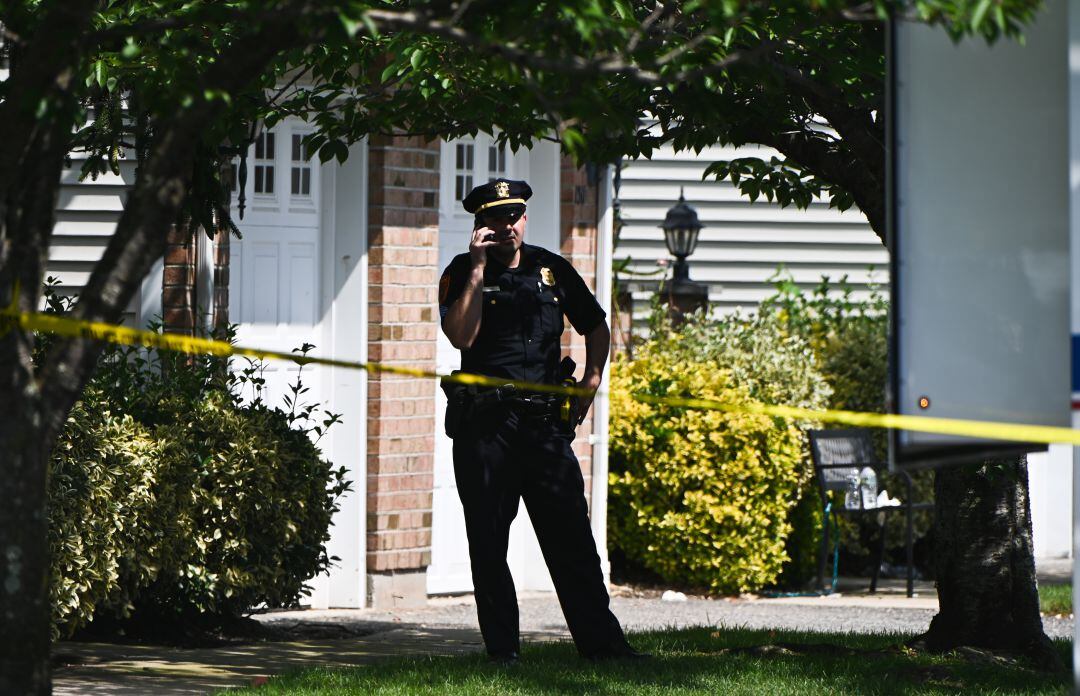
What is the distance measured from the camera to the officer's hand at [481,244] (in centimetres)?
661

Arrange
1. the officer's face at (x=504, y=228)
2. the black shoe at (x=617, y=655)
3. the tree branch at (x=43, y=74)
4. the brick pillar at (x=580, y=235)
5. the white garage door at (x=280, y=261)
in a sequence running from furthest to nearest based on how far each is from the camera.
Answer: the brick pillar at (x=580, y=235), the white garage door at (x=280, y=261), the officer's face at (x=504, y=228), the black shoe at (x=617, y=655), the tree branch at (x=43, y=74)

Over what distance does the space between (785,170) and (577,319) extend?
1.82 m

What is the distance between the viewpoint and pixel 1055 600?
10.3 meters

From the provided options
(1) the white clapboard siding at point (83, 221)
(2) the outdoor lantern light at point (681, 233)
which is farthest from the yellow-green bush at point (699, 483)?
(1) the white clapboard siding at point (83, 221)

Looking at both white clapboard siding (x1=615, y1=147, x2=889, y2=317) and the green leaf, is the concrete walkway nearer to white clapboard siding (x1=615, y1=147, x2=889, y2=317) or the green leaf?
the green leaf

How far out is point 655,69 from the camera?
4246 millimetres

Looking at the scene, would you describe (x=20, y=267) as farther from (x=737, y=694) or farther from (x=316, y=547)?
(x=316, y=547)

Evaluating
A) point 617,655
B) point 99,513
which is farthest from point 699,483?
point 99,513

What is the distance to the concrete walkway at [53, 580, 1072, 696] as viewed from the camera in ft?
22.3

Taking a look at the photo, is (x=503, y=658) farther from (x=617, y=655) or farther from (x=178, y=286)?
(x=178, y=286)

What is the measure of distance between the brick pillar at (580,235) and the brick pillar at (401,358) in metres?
1.05

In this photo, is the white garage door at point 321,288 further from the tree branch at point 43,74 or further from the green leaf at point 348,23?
the green leaf at point 348,23

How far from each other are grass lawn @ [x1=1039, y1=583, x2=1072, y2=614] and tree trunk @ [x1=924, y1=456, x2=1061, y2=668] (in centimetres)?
273

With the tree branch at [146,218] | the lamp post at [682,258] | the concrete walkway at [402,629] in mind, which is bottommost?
the concrete walkway at [402,629]
